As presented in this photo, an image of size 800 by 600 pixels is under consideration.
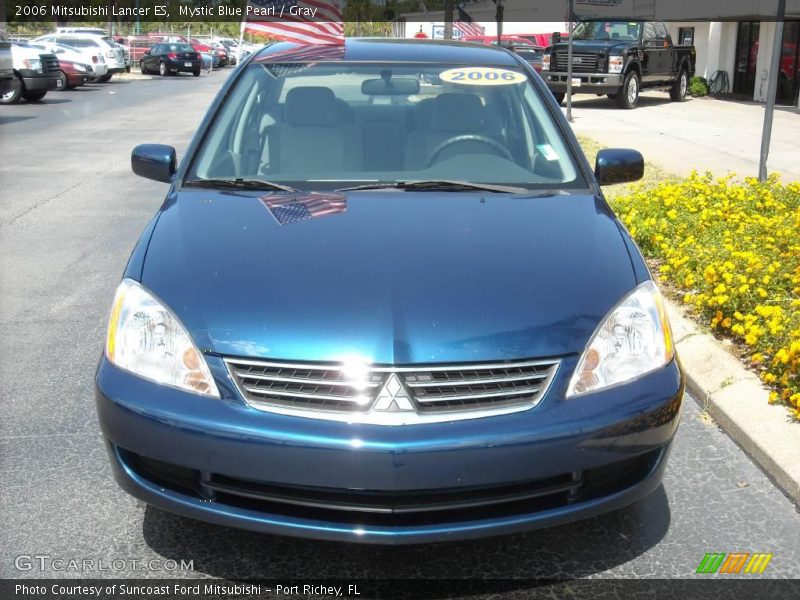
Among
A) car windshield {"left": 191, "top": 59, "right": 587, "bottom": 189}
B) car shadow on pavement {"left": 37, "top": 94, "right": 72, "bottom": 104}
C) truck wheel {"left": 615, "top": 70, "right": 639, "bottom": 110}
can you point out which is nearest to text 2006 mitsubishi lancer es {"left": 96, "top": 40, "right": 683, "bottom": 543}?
car windshield {"left": 191, "top": 59, "right": 587, "bottom": 189}

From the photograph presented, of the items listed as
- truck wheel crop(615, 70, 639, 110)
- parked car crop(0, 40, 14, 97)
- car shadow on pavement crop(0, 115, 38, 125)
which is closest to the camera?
car shadow on pavement crop(0, 115, 38, 125)

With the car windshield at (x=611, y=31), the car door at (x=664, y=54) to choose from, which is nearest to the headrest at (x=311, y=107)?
the car windshield at (x=611, y=31)

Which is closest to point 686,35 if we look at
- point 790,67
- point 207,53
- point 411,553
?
point 790,67

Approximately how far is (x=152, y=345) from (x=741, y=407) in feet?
8.47

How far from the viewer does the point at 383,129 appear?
421 cm

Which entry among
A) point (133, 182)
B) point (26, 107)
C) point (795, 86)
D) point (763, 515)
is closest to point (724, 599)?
point (763, 515)

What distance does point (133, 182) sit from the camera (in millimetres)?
10914

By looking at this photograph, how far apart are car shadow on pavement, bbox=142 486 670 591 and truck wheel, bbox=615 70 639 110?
63.1 ft

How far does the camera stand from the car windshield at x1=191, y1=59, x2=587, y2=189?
4008 mm

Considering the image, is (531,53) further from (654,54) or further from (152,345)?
(152,345)

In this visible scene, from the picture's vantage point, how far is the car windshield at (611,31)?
22.0m

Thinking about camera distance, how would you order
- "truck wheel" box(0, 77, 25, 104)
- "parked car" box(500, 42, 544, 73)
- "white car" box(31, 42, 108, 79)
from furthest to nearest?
"white car" box(31, 42, 108, 79)
"parked car" box(500, 42, 544, 73)
"truck wheel" box(0, 77, 25, 104)

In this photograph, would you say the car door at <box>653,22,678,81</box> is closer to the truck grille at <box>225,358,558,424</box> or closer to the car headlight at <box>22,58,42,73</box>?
the car headlight at <box>22,58,42,73</box>

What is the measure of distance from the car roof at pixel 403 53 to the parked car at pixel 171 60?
38.0 meters
